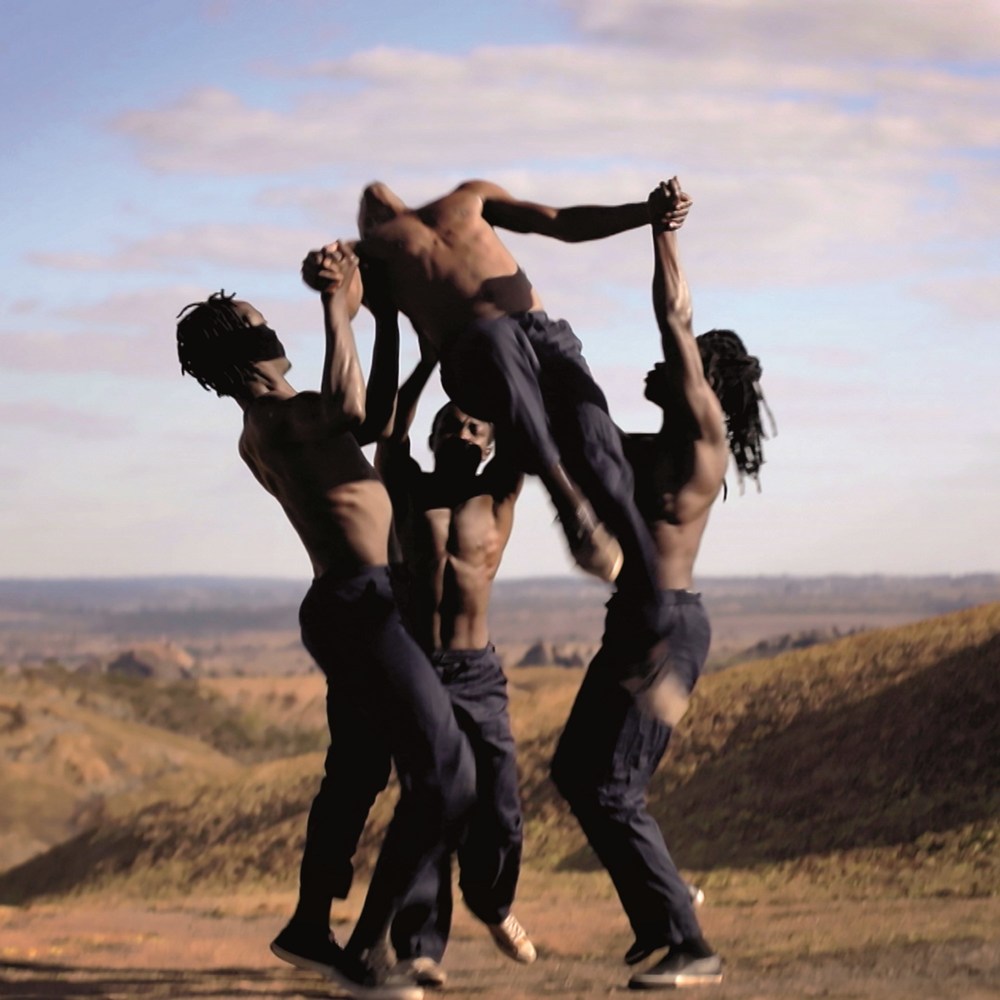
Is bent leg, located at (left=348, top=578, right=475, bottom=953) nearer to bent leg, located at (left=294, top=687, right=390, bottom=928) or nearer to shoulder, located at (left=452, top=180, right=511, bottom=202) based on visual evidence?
bent leg, located at (left=294, top=687, right=390, bottom=928)

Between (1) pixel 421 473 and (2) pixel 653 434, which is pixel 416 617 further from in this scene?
(2) pixel 653 434

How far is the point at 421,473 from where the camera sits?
7969mm

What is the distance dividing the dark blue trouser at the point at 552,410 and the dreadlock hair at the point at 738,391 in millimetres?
947

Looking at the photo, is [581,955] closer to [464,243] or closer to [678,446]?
[678,446]

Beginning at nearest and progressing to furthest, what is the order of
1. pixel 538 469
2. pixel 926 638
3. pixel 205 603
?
pixel 538 469 → pixel 926 638 → pixel 205 603

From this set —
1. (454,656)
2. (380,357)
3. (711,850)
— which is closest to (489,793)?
(454,656)

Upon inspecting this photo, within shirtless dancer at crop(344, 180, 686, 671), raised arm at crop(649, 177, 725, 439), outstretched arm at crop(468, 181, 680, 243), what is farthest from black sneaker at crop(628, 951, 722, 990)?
outstretched arm at crop(468, 181, 680, 243)

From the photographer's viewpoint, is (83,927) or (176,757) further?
(176,757)

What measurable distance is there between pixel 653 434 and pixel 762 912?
4.63 meters

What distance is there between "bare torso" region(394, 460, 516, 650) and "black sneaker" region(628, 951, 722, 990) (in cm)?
155

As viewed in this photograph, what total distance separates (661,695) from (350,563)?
140cm

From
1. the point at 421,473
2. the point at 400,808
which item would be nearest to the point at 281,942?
the point at 400,808

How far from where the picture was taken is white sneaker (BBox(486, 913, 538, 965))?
26.8ft

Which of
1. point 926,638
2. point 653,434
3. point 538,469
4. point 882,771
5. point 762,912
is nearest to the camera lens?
point 538,469
